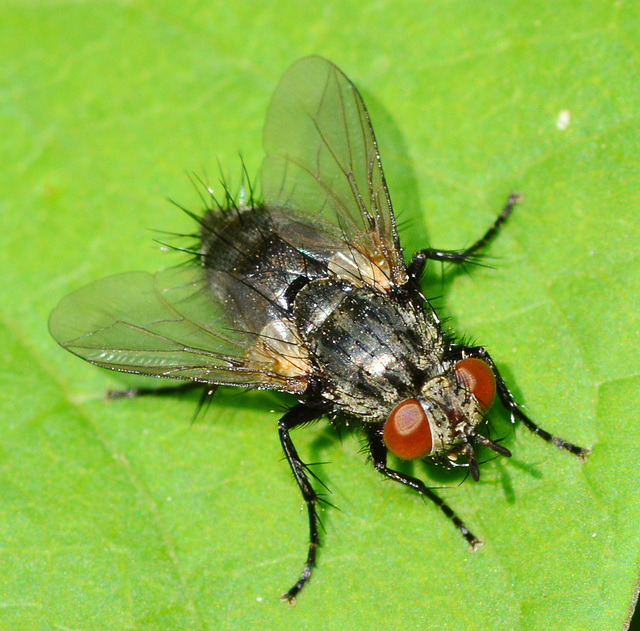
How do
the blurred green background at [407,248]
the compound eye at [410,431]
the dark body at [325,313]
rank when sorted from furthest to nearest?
1. the dark body at [325,313]
2. the blurred green background at [407,248]
3. the compound eye at [410,431]

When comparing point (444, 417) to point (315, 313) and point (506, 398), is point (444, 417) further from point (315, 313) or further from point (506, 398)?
point (315, 313)

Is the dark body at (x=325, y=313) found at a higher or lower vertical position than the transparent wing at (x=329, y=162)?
lower

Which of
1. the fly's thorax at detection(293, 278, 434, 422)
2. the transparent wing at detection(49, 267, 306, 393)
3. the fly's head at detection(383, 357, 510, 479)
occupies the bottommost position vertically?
the fly's head at detection(383, 357, 510, 479)

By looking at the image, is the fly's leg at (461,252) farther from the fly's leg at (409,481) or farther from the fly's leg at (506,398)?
the fly's leg at (409,481)

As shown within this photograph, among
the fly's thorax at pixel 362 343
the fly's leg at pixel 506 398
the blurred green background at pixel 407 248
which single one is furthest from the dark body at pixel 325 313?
the blurred green background at pixel 407 248

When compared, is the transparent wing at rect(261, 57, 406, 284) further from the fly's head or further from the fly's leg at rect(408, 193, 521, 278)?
the fly's head

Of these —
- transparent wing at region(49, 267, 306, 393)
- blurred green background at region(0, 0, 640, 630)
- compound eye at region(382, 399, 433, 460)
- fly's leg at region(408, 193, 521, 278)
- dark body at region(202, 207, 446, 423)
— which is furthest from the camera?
fly's leg at region(408, 193, 521, 278)

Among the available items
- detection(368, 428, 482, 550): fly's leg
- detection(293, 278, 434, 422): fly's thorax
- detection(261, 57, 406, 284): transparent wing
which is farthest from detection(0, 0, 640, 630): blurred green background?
detection(293, 278, 434, 422): fly's thorax

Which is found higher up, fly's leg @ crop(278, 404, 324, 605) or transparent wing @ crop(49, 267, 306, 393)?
transparent wing @ crop(49, 267, 306, 393)
